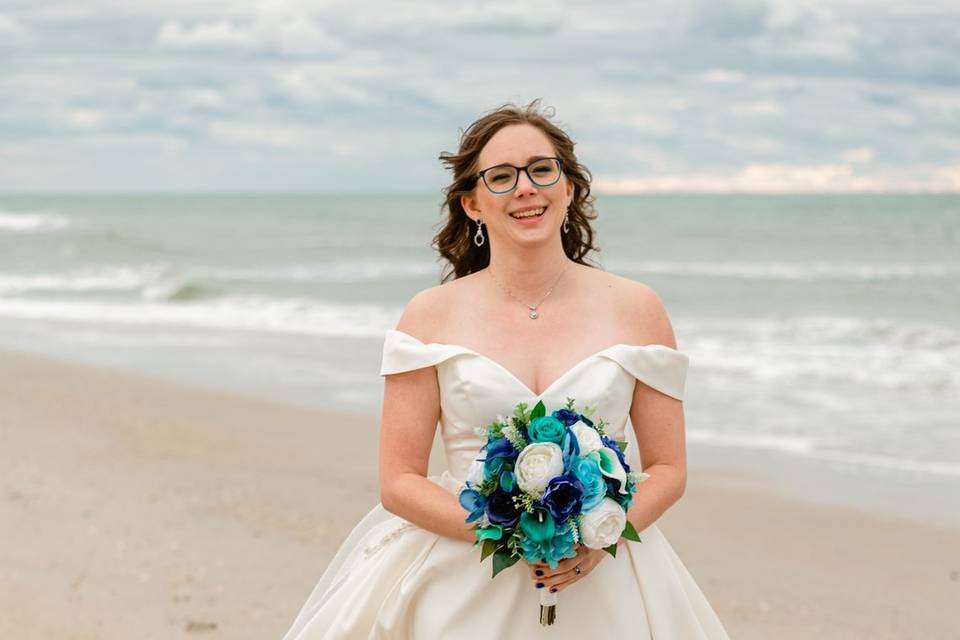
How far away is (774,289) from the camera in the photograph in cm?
2111

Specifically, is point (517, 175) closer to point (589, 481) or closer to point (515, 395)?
point (515, 395)

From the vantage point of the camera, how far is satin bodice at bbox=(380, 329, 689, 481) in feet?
9.33

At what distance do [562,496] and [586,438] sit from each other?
154 millimetres

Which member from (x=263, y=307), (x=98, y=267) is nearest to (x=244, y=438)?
(x=263, y=307)

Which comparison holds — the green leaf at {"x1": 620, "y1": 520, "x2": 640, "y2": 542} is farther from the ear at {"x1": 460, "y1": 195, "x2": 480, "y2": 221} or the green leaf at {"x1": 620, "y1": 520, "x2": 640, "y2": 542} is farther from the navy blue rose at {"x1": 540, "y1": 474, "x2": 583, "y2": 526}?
the ear at {"x1": 460, "y1": 195, "x2": 480, "y2": 221}

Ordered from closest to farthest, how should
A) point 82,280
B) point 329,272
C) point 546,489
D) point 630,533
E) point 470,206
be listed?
point 546,489 < point 630,533 < point 470,206 < point 82,280 < point 329,272

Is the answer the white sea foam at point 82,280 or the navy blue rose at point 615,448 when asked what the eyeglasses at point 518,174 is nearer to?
the navy blue rose at point 615,448

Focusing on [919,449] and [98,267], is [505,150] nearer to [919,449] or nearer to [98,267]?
[919,449]

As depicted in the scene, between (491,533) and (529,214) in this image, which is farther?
(529,214)

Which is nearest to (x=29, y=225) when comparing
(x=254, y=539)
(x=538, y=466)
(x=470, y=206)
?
(x=254, y=539)

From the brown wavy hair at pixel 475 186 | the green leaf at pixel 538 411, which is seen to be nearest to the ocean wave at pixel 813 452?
the brown wavy hair at pixel 475 186

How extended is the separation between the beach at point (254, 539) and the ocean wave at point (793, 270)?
1626cm

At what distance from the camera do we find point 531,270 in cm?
303

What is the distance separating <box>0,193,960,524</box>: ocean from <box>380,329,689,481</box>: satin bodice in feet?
2.42
